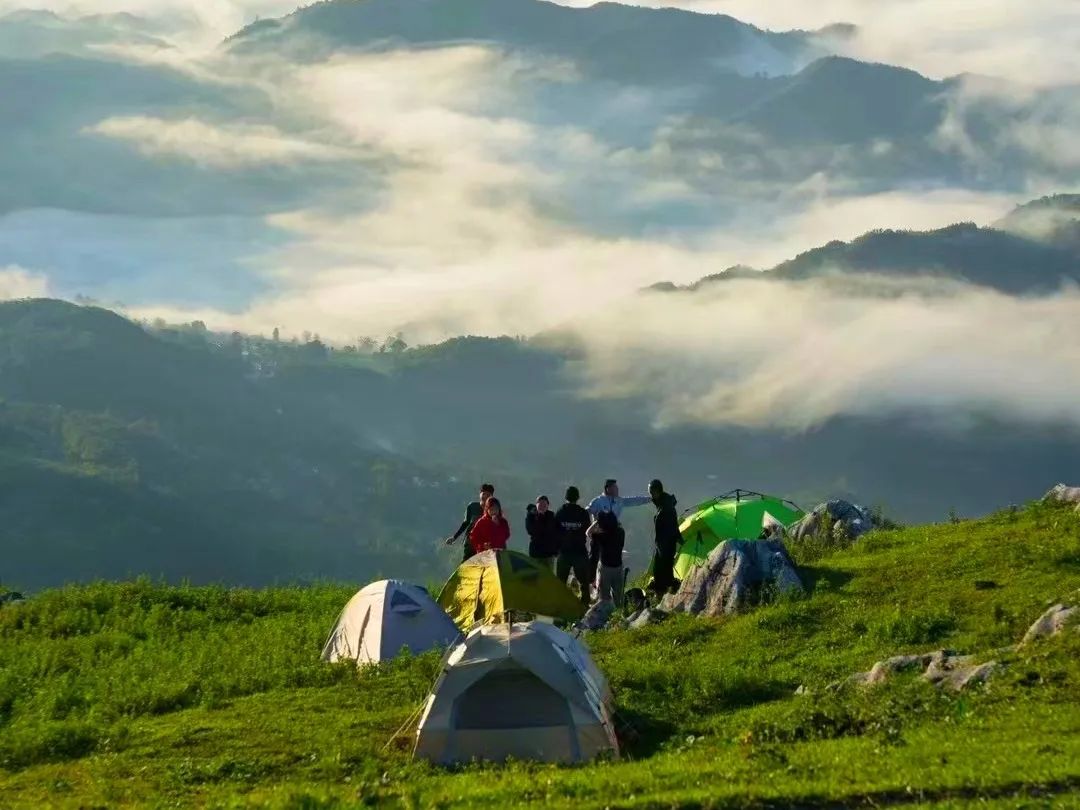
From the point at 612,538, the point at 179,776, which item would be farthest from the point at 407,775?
the point at 612,538

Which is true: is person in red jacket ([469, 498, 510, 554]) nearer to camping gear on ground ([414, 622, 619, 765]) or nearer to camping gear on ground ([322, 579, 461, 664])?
camping gear on ground ([322, 579, 461, 664])

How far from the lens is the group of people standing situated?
37531mm

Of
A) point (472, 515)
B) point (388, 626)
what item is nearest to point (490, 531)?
point (472, 515)

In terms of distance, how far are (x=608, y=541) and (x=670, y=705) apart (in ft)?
37.3

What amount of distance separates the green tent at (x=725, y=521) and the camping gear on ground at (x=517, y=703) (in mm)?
23122

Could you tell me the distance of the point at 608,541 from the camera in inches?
1473

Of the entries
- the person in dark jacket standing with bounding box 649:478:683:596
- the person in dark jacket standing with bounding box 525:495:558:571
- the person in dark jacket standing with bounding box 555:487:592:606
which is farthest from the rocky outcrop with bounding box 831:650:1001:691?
the person in dark jacket standing with bounding box 525:495:558:571

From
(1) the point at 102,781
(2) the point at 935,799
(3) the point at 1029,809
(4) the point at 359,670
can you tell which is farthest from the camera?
(4) the point at 359,670

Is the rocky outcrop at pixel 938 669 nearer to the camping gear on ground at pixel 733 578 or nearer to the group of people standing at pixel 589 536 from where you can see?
the camping gear on ground at pixel 733 578

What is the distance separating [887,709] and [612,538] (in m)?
15.6

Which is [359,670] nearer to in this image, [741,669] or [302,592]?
[741,669]

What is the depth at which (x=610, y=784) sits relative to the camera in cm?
1839

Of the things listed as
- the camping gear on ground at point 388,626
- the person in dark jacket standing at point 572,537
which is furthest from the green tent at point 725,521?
the camping gear on ground at point 388,626

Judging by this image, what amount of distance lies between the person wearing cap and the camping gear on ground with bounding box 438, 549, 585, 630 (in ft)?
3.91
